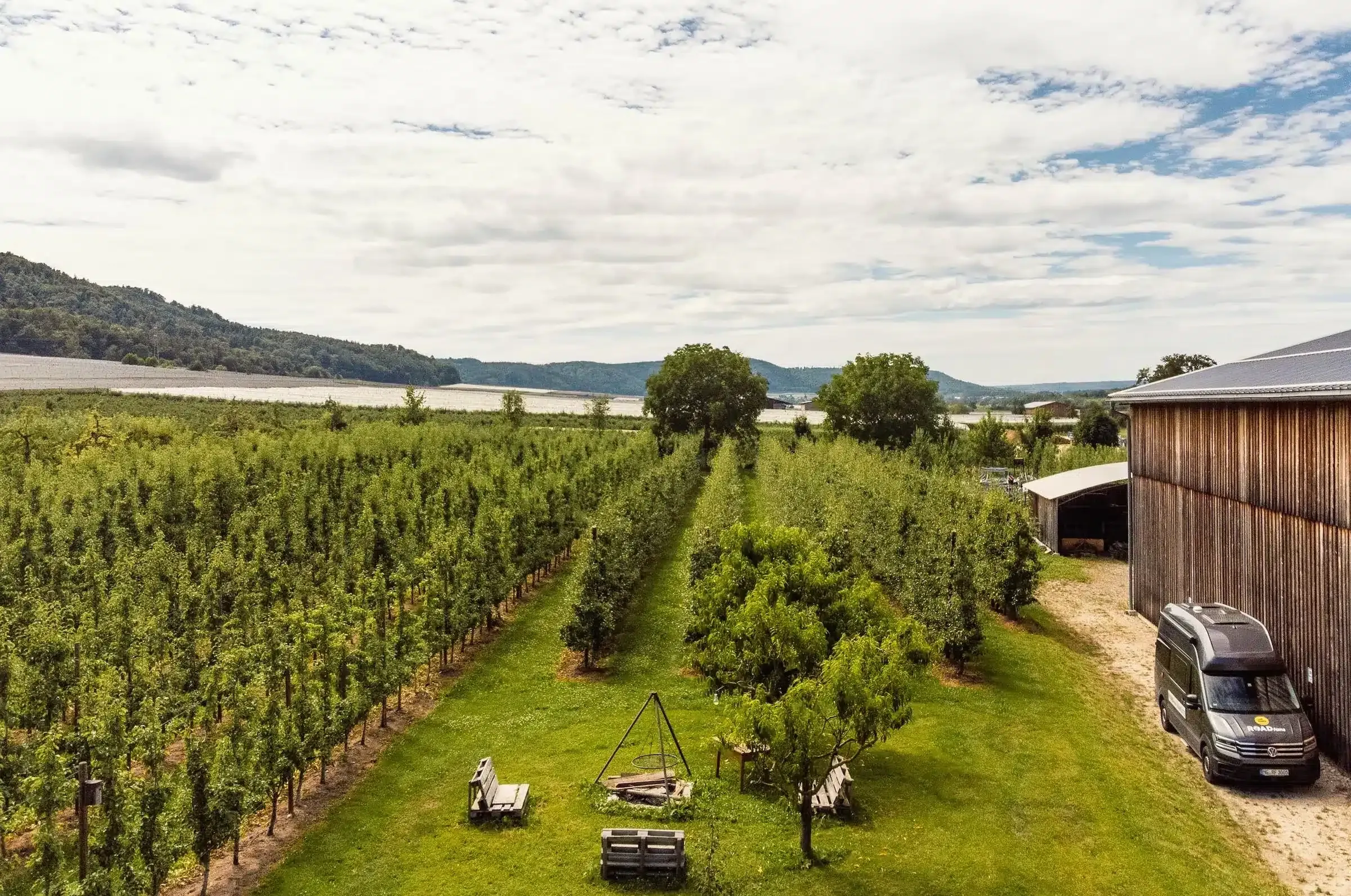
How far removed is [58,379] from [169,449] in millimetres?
72671

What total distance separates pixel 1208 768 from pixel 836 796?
769cm

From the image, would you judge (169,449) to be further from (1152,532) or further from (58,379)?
(58,379)

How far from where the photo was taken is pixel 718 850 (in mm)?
13453

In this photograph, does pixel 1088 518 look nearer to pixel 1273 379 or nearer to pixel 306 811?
pixel 1273 379

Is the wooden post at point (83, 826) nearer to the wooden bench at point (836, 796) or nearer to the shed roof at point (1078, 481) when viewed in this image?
the wooden bench at point (836, 796)

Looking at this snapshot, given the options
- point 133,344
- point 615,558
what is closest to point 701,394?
point 615,558

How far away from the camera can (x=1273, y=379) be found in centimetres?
1888

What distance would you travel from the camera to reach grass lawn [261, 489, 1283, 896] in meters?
12.7

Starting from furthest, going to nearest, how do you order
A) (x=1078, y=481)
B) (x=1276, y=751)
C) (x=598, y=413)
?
(x=598, y=413)
(x=1078, y=481)
(x=1276, y=751)

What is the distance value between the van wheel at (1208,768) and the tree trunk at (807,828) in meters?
8.64

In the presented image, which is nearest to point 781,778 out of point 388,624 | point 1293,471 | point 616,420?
Answer: point 1293,471

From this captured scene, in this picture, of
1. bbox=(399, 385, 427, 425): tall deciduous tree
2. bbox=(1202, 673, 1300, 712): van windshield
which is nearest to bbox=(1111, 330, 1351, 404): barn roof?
bbox=(1202, 673, 1300, 712): van windshield

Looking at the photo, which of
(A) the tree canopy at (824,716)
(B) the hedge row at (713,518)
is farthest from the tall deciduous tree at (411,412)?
(A) the tree canopy at (824,716)

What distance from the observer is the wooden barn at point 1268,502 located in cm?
1628
